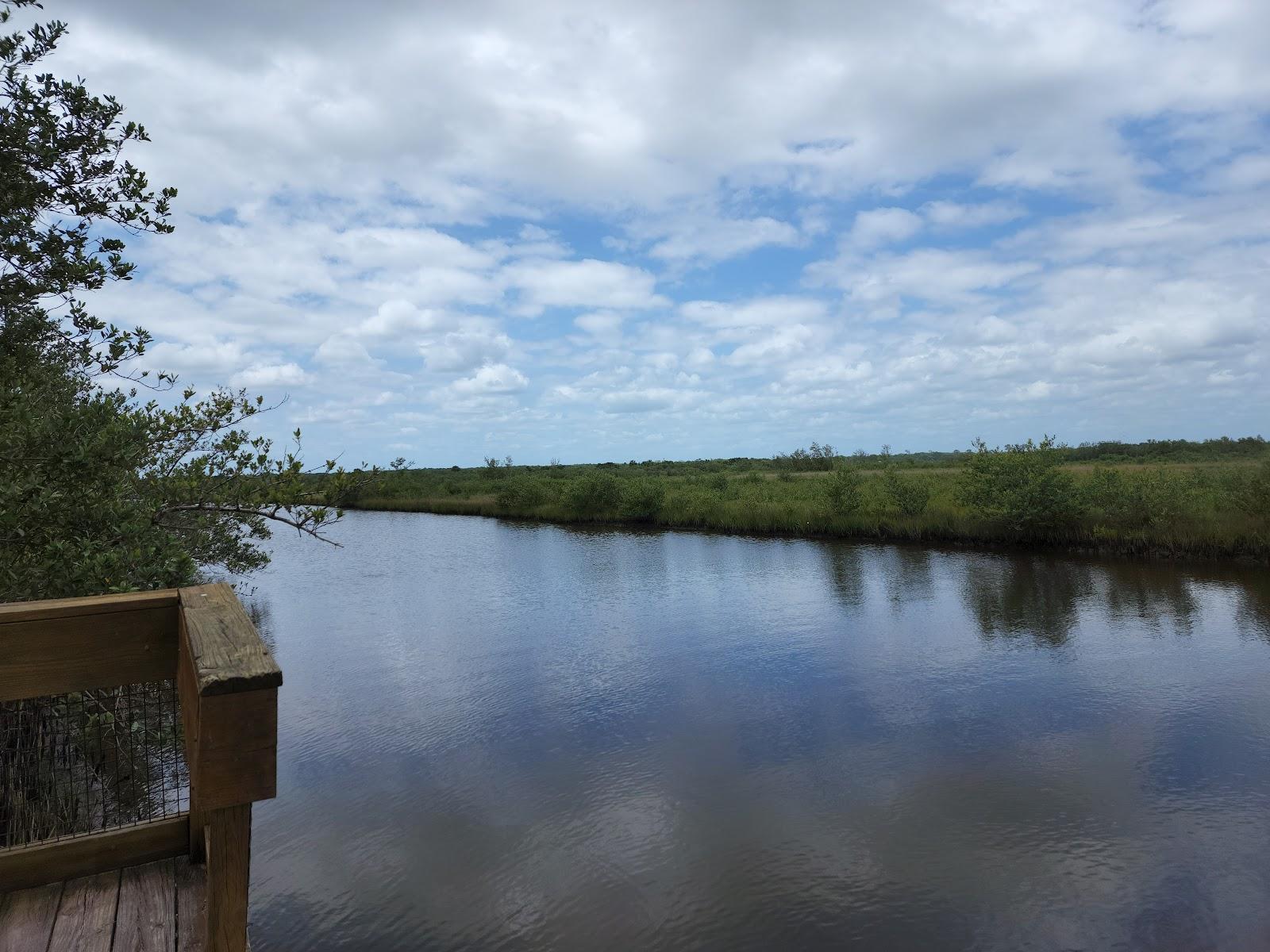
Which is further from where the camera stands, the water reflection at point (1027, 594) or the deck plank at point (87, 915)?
the water reflection at point (1027, 594)

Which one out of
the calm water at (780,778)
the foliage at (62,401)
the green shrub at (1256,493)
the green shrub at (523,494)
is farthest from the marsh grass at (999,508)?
the foliage at (62,401)

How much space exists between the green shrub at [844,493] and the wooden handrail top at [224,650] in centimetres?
2551

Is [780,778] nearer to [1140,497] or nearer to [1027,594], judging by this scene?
[1027,594]

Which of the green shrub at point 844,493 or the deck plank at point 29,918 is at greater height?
the green shrub at point 844,493

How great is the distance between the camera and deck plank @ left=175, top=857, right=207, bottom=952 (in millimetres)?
2256

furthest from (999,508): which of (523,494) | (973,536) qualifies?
(523,494)

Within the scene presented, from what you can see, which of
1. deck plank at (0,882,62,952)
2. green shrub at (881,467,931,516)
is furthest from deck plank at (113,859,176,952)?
green shrub at (881,467,931,516)

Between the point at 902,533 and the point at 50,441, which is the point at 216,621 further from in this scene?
the point at 902,533

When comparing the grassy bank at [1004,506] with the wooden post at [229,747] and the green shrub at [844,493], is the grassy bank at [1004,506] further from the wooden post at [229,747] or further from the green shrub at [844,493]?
the wooden post at [229,747]

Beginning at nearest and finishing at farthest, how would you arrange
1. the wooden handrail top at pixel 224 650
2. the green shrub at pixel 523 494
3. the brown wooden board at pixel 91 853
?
the wooden handrail top at pixel 224 650, the brown wooden board at pixel 91 853, the green shrub at pixel 523 494

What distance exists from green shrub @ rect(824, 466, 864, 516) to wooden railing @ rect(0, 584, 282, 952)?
25.2 meters

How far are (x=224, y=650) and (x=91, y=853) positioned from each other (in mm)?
1426

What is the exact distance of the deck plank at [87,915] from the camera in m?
2.25

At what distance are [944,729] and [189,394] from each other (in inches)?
320
